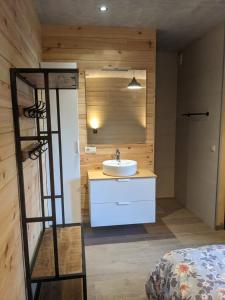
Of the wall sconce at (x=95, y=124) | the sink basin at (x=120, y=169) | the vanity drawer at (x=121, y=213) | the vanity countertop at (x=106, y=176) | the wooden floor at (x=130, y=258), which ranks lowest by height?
the wooden floor at (x=130, y=258)

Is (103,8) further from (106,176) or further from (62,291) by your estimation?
(62,291)

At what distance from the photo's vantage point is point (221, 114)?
9.35ft

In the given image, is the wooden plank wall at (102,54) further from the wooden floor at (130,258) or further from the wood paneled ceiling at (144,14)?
the wooden floor at (130,258)

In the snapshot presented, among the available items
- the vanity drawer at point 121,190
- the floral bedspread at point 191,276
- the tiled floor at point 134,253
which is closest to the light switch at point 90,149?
the vanity drawer at point 121,190

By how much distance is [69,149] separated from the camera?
2.78 m

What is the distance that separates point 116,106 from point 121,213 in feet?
4.52

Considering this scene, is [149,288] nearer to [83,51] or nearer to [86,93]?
[86,93]

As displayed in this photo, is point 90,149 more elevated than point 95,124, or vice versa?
point 95,124

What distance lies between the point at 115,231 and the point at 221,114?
194cm

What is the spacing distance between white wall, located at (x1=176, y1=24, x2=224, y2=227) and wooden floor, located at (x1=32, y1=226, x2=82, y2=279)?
6.21 ft

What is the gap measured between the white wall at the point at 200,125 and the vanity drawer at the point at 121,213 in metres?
0.93

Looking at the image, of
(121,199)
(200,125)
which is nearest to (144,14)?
(200,125)

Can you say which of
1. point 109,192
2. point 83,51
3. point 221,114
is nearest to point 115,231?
point 109,192

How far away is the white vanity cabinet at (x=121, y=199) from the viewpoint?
107 inches
